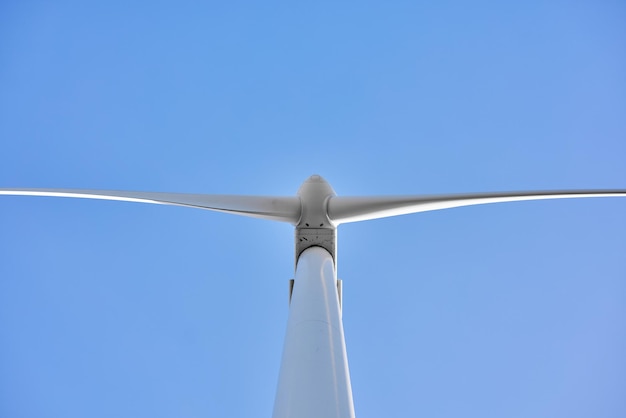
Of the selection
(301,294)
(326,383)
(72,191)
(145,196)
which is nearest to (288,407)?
(326,383)

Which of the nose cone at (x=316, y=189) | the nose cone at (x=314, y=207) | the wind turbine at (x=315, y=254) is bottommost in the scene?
the wind turbine at (x=315, y=254)

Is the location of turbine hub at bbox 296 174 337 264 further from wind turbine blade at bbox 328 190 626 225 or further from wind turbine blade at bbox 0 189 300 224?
wind turbine blade at bbox 0 189 300 224

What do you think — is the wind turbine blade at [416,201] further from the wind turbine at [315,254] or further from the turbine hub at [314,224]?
the turbine hub at [314,224]

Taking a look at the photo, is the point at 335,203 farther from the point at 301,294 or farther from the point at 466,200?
the point at 301,294

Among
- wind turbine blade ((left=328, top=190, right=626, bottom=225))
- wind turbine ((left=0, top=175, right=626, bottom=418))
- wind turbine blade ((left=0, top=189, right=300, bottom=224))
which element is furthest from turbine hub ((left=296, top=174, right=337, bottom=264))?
wind turbine blade ((left=0, top=189, right=300, bottom=224))

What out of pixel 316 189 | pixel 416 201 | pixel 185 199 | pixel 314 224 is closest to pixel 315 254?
pixel 314 224

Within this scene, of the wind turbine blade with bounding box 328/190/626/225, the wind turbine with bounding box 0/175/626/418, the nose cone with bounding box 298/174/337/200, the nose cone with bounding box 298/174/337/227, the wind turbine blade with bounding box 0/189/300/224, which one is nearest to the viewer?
the wind turbine with bounding box 0/175/626/418

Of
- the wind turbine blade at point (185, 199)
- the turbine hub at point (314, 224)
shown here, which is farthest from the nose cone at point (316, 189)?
the wind turbine blade at point (185, 199)
